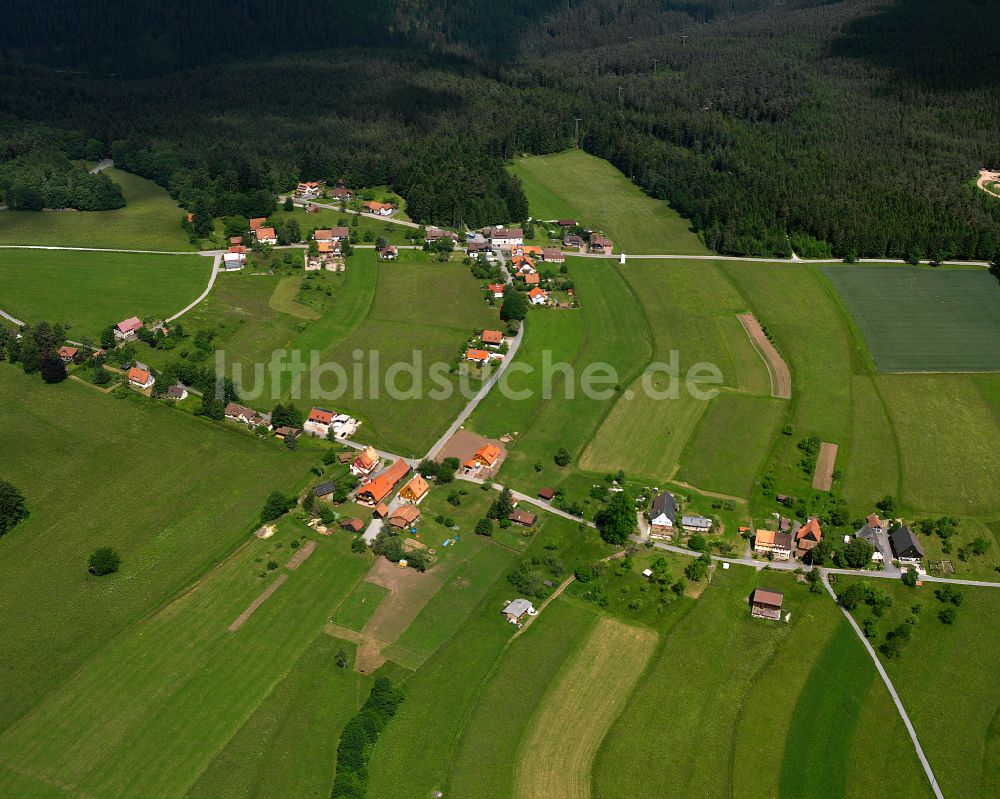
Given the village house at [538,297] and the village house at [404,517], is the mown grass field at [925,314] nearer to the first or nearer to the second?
the village house at [538,297]

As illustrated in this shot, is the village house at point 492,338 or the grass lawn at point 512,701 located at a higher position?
the village house at point 492,338

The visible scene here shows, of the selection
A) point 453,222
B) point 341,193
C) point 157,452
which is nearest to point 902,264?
point 453,222

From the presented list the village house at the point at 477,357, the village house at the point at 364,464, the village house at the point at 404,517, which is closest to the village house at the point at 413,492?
the village house at the point at 404,517

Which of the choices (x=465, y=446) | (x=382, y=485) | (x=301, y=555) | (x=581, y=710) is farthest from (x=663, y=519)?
(x=301, y=555)

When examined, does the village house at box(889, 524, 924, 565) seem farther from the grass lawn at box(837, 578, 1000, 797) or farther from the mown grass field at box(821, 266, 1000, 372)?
the mown grass field at box(821, 266, 1000, 372)

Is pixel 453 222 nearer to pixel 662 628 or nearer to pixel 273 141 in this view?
pixel 273 141

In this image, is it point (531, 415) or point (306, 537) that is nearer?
point (306, 537)
